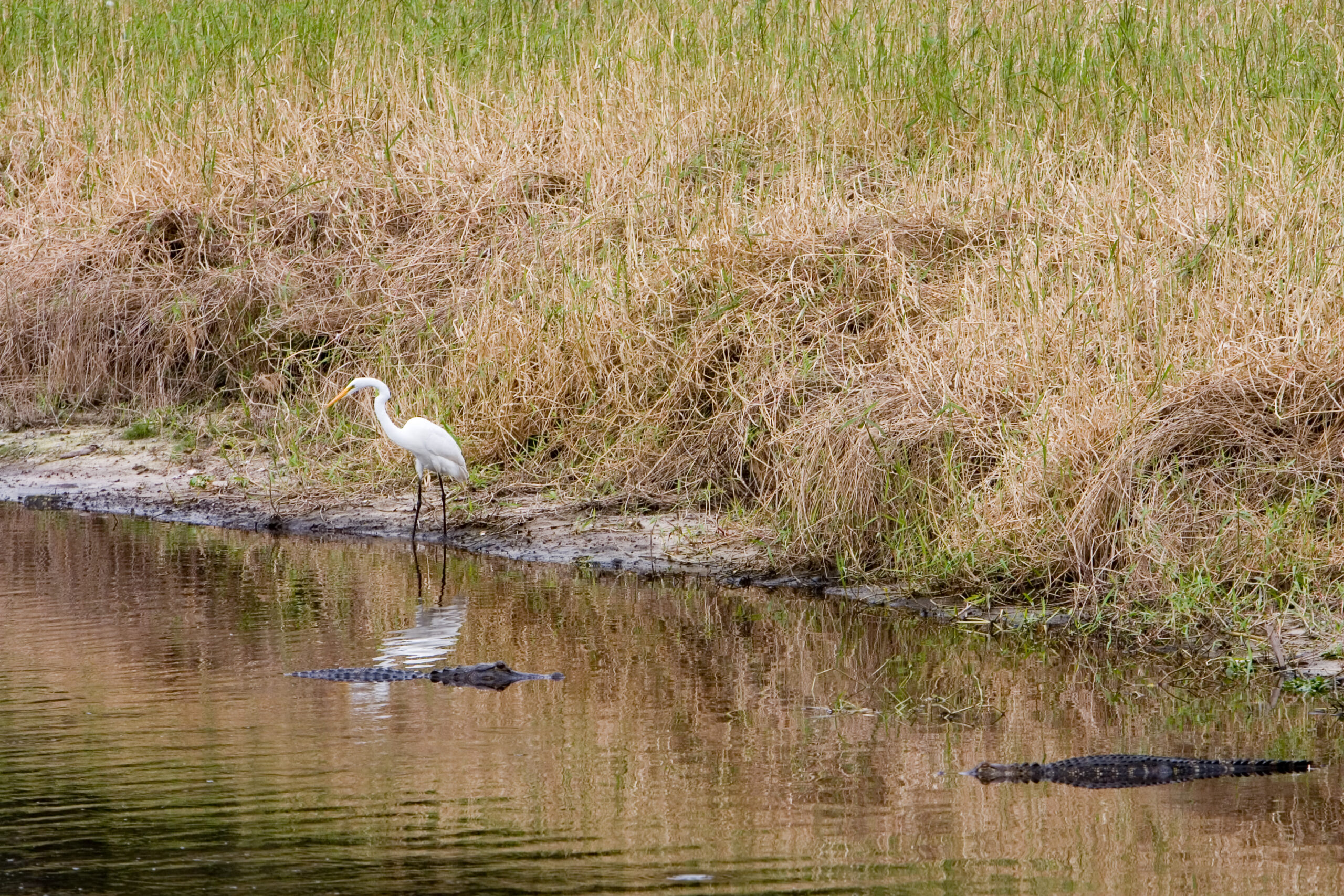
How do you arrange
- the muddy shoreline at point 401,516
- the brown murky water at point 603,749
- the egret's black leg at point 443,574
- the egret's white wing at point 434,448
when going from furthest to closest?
the egret's white wing at point 434,448 → the muddy shoreline at point 401,516 → the egret's black leg at point 443,574 → the brown murky water at point 603,749

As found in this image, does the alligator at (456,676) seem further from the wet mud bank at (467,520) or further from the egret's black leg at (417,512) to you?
the egret's black leg at (417,512)

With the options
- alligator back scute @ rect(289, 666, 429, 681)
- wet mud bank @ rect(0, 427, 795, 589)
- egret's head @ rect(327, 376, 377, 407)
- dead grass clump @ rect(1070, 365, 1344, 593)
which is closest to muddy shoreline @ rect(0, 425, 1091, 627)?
wet mud bank @ rect(0, 427, 795, 589)

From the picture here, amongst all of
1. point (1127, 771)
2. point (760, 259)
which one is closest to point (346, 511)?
point (760, 259)

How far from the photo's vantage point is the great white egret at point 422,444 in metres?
7.23

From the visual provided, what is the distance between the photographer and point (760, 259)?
297 inches

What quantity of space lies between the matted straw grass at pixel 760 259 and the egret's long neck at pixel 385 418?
18.4 inches

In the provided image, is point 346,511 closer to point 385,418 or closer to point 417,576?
point 385,418

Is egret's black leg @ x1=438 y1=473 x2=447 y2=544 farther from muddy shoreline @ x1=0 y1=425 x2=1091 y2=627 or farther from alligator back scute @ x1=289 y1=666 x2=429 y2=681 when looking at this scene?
alligator back scute @ x1=289 y1=666 x2=429 y2=681

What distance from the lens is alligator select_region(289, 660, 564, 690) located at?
505 cm

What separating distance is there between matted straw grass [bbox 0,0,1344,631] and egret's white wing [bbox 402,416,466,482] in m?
0.42

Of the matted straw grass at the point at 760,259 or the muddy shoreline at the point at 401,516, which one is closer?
the matted straw grass at the point at 760,259

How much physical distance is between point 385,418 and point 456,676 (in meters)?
2.51

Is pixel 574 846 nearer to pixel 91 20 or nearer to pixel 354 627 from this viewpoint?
pixel 354 627

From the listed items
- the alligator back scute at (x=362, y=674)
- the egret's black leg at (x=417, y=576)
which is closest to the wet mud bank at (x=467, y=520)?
the egret's black leg at (x=417, y=576)
